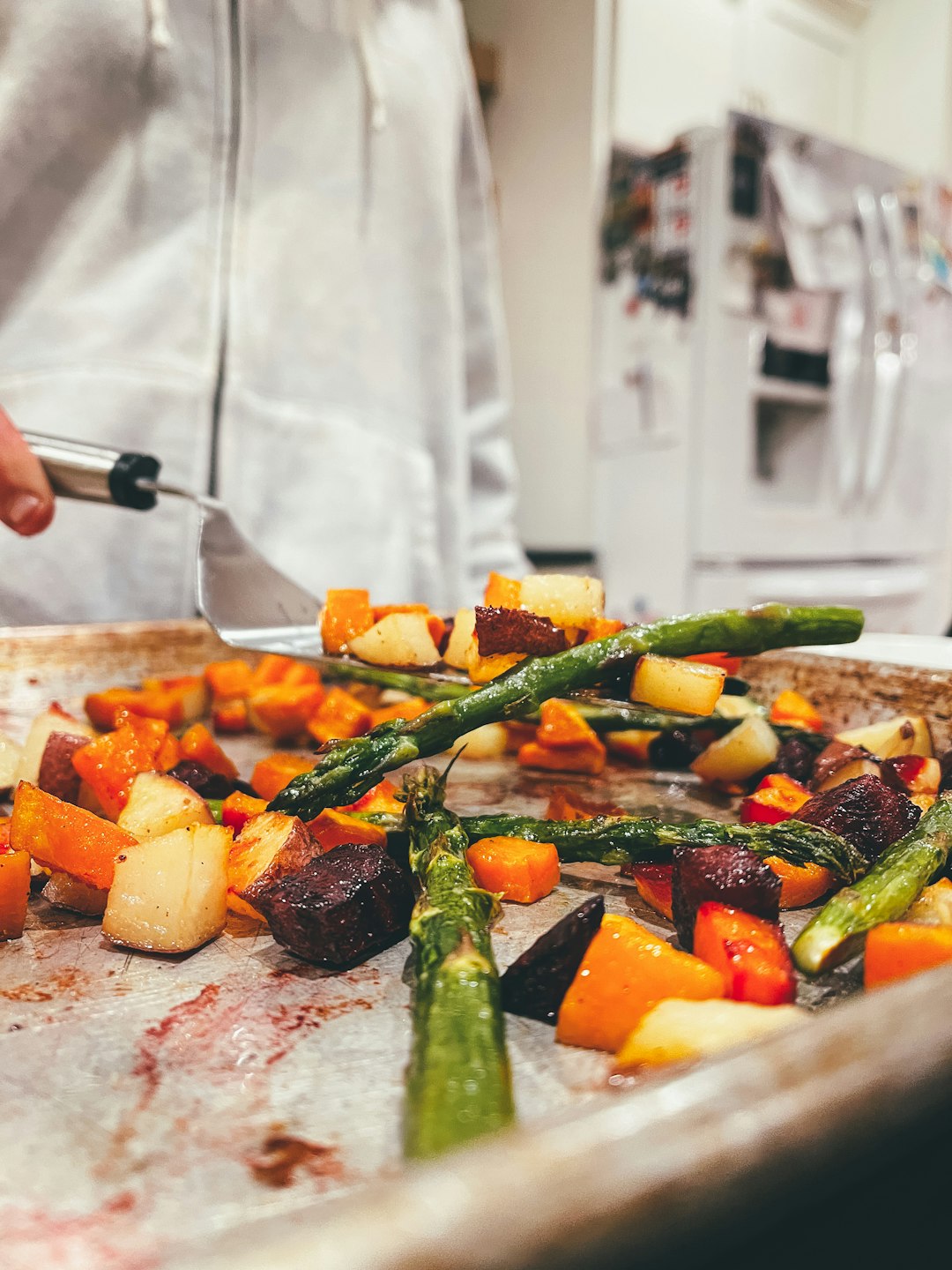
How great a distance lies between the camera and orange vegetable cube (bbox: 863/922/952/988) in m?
0.72

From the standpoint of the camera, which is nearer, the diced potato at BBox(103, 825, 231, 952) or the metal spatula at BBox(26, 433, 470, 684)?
the diced potato at BBox(103, 825, 231, 952)

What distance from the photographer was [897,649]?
1.69 metres

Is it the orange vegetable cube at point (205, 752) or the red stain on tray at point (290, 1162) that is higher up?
the orange vegetable cube at point (205, 752)

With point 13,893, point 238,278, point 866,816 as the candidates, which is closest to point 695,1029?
point 866,816

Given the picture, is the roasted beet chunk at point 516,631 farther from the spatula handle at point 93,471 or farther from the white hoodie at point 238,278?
the white hoodie at point 238,278

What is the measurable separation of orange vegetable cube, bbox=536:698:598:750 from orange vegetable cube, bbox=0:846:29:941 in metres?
0.79

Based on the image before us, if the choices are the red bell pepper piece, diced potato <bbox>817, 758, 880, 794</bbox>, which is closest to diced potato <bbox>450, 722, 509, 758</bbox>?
diced potato <bbox>817, 758, 880, 794</bbox>

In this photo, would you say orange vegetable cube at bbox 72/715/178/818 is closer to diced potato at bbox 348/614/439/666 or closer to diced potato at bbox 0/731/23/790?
diced potato at bbox 0/731/23/790

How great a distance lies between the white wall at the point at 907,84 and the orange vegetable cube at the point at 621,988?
6.77 meters

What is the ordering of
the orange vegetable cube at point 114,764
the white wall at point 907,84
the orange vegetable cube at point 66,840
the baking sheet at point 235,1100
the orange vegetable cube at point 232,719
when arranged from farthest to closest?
the white wall at point 907,84, the orange vegetable cube at point 232,719, the orange vegetable cube at point 114,764, the orange vegetable cube at point 66,840, the baking sheet at point 235,1100

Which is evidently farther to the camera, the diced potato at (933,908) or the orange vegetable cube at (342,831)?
the orange vegetable cube at (342,831)

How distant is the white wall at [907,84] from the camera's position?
5762 millimetres

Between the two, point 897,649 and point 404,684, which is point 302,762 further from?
point 897,649

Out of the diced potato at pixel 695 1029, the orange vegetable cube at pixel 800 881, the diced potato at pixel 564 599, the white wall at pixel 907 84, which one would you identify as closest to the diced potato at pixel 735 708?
the diced potato at pixel 564 599
